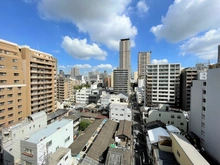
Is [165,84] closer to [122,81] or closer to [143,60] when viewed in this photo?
[122,81]

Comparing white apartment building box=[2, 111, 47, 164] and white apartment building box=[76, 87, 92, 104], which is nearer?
white apartment building box=[2, 111, 47, 164]

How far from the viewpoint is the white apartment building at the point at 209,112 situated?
15.7m

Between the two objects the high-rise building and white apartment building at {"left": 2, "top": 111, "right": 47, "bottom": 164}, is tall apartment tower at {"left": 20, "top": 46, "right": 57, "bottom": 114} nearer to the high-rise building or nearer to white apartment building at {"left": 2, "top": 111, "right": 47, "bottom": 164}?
white apartment building at {"left": 2, "top": 111, "right": 47, "bottom": 164}

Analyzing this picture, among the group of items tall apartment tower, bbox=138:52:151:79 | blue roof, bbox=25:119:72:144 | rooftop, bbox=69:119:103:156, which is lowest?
rooftop, bbox=69:119:103:156

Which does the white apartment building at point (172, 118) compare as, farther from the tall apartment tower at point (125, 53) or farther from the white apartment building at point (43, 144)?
the tall apartment tower at point (125, 53)

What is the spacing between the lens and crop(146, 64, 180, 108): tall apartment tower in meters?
40.6

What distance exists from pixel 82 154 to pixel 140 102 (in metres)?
46.2

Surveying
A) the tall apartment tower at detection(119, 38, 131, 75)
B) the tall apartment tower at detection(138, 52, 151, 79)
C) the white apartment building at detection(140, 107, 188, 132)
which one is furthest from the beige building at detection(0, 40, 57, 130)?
the tall apartment tower at detection(138, 52, 151, 79)

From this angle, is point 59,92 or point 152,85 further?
point 59,92

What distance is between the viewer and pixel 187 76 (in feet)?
129

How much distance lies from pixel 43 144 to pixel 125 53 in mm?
99057

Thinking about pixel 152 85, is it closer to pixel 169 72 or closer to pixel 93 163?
pixel 169 72

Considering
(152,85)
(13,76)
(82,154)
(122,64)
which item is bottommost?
(82,154)

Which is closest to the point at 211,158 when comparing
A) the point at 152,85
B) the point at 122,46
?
the point at 152,85
